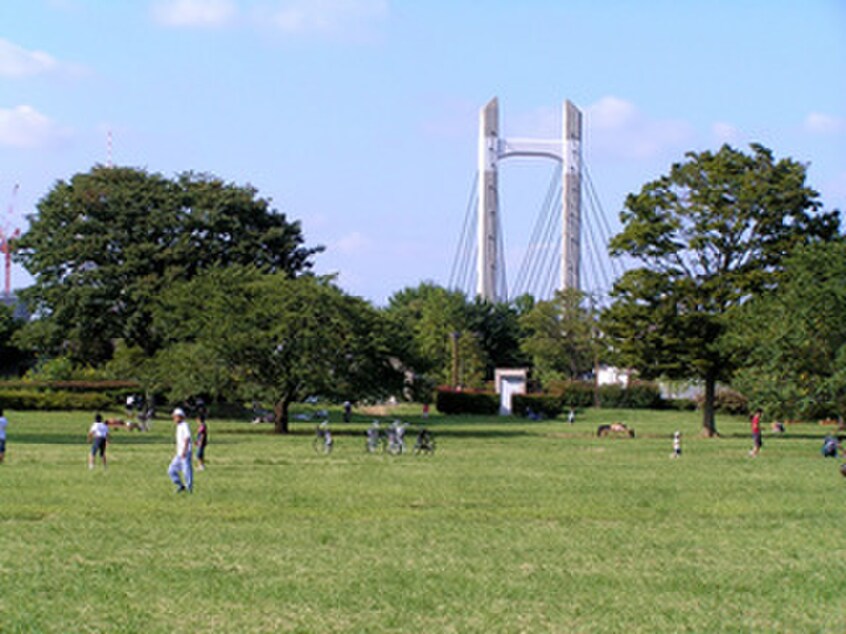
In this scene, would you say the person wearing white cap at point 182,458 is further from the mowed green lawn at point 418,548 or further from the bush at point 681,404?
the bush at point 681,404

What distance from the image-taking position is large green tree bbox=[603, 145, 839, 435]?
58.2 metres

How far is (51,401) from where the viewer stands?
70.4 m

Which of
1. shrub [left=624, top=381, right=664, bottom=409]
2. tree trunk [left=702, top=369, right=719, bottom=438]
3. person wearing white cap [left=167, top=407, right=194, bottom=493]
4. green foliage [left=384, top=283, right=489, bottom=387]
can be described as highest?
green foliage [left=384, top=283, right=489, bottom=387]

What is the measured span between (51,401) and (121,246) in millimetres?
9104

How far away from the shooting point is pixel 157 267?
72.2m

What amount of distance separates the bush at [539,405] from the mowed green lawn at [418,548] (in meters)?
49.6

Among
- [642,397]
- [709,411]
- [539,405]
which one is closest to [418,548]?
[709,411]

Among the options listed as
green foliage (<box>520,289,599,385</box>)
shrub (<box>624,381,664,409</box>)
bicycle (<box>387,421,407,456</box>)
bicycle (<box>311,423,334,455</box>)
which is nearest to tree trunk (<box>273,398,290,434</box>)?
bicycle (<box>311,423,334,455</box>)

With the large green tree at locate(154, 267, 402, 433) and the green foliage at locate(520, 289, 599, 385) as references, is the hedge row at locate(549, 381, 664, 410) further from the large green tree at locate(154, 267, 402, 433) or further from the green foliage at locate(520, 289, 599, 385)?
the large green tree at locate(154, 267, 402, 433)

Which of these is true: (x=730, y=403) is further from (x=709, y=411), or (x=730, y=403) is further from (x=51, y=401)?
(x=51, y=401)

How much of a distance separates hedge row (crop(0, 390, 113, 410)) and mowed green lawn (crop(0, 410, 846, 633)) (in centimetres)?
3621

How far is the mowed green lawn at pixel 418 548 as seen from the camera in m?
12.8

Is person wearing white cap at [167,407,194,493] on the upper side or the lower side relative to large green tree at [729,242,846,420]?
lower

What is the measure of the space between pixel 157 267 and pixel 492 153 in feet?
153
